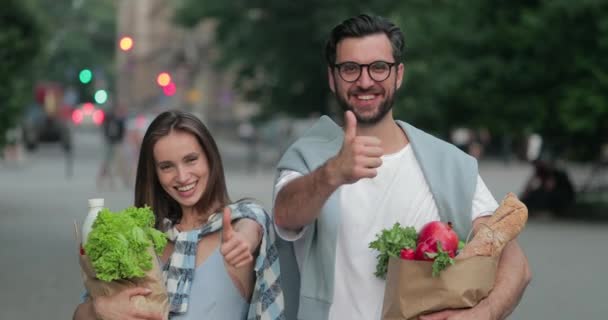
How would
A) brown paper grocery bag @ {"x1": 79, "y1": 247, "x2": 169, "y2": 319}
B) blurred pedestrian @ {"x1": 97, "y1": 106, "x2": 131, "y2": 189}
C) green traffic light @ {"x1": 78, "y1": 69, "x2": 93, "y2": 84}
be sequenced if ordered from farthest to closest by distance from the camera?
1. blurred pedestrian @ {"x1": 97, "y1": 106, "x2": 131, "y2": 189}
2. green traffic light @ {"x1": 78, "y1": 69, "x2": 93, "y2": 84}
3. brown paper grocery bag @ {"x1": 79, "y1": 247, "x2": 169, "y2": 319}

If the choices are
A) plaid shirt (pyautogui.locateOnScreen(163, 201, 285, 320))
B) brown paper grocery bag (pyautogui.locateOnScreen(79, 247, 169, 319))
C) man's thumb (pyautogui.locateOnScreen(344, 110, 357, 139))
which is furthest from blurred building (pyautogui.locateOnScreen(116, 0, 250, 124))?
man's thumb (pyautogui.locateOnScreen(344, 110, 357, 139))

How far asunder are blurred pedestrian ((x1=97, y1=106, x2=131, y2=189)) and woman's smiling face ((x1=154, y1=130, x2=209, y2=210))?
24.2m

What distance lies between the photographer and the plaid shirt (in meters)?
3.78

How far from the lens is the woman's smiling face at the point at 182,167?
3.93 metres

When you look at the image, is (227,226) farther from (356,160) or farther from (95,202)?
(356,160)

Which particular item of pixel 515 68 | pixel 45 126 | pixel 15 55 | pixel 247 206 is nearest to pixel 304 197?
pixel 247 206

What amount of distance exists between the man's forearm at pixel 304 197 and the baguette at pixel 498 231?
0.41 metres

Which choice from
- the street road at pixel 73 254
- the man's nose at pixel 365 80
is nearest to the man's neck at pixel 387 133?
the man's nose at pixel 365 80

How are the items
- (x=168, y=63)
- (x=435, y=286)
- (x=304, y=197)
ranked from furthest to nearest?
(x=168, y=63), (x=304, y=197), (x=435, y=286)

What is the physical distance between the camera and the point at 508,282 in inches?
139

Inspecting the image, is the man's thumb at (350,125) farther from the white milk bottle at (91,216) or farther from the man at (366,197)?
the white milk bottle at (91,216)

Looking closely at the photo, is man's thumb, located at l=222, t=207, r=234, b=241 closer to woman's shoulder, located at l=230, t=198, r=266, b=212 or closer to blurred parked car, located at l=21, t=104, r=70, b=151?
woman's shoulder, located at l=230, t=198, r=266, b=212

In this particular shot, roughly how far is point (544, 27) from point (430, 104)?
21.8 ft

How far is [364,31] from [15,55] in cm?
1761
